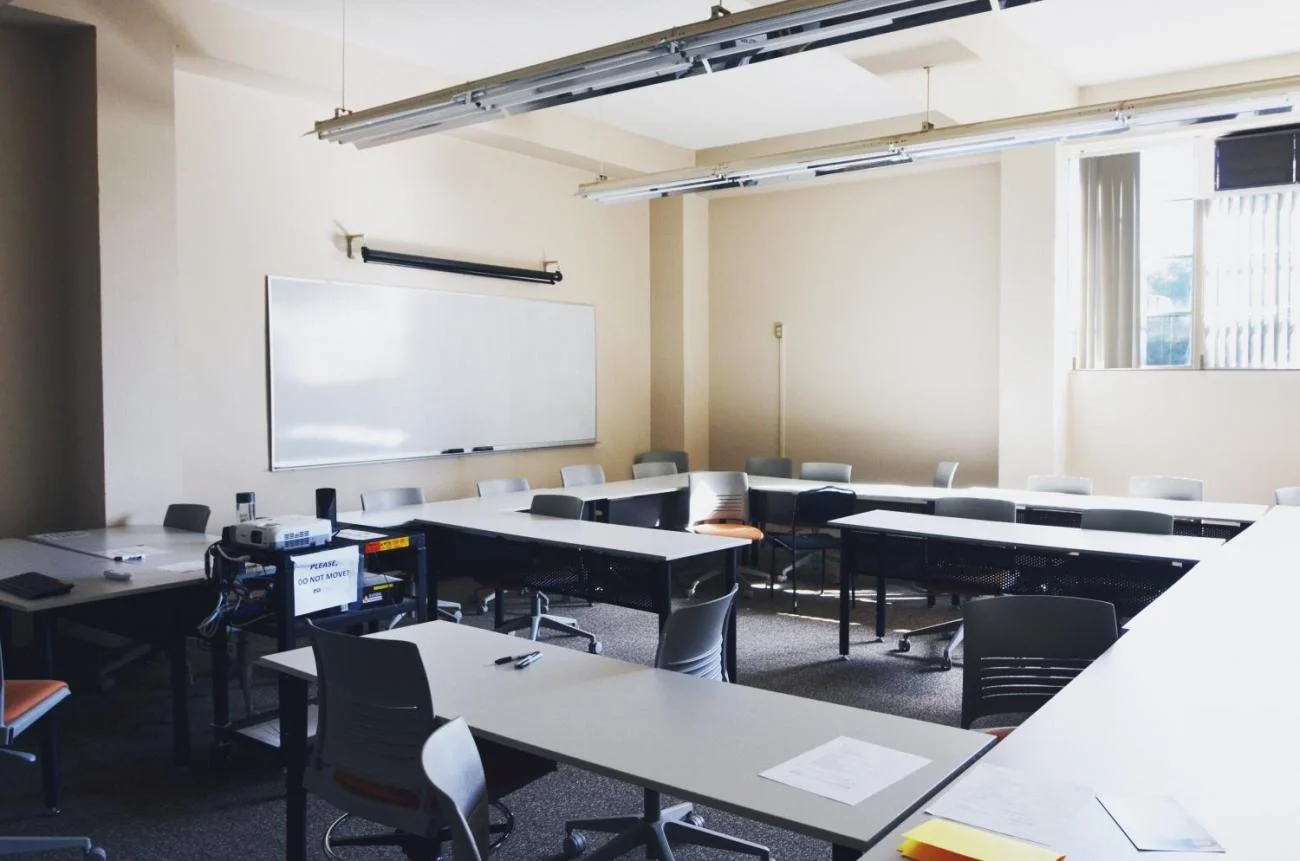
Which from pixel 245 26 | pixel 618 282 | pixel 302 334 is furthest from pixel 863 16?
pixel 618 282

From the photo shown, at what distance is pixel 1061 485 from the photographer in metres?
6.54

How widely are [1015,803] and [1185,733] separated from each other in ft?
2.14

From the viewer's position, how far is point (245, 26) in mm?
5539

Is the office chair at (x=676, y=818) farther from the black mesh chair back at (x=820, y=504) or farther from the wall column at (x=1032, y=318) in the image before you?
the wall column at (x=1032, y=318)

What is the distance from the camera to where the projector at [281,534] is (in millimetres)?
3709

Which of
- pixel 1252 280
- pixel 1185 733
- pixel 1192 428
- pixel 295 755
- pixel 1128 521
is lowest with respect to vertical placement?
pixel 295 755

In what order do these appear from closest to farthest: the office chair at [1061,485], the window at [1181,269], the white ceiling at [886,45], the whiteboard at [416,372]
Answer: the white ceiling at [886,45] < the whiteboard at [416,372] < the office chair at [1061,485] < the window at [1181,269]

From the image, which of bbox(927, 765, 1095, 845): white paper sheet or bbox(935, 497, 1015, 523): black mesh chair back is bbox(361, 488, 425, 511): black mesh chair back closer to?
bbox(935, 497, 1015, 523): black mesh chair back

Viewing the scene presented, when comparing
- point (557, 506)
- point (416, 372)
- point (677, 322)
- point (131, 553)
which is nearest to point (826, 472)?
point (677, 322)

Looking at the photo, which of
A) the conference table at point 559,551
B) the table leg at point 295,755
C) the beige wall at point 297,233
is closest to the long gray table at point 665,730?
the table leg at point 295,755

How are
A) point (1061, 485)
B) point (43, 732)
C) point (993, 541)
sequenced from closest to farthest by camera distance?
point (43, 732)
point (993, 541)
point (1061, 485)

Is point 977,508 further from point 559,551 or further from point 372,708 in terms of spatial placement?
point 372,708

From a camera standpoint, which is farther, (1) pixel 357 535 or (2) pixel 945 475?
(2) pixel 945 475

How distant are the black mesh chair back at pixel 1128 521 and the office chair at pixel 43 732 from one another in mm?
4664
